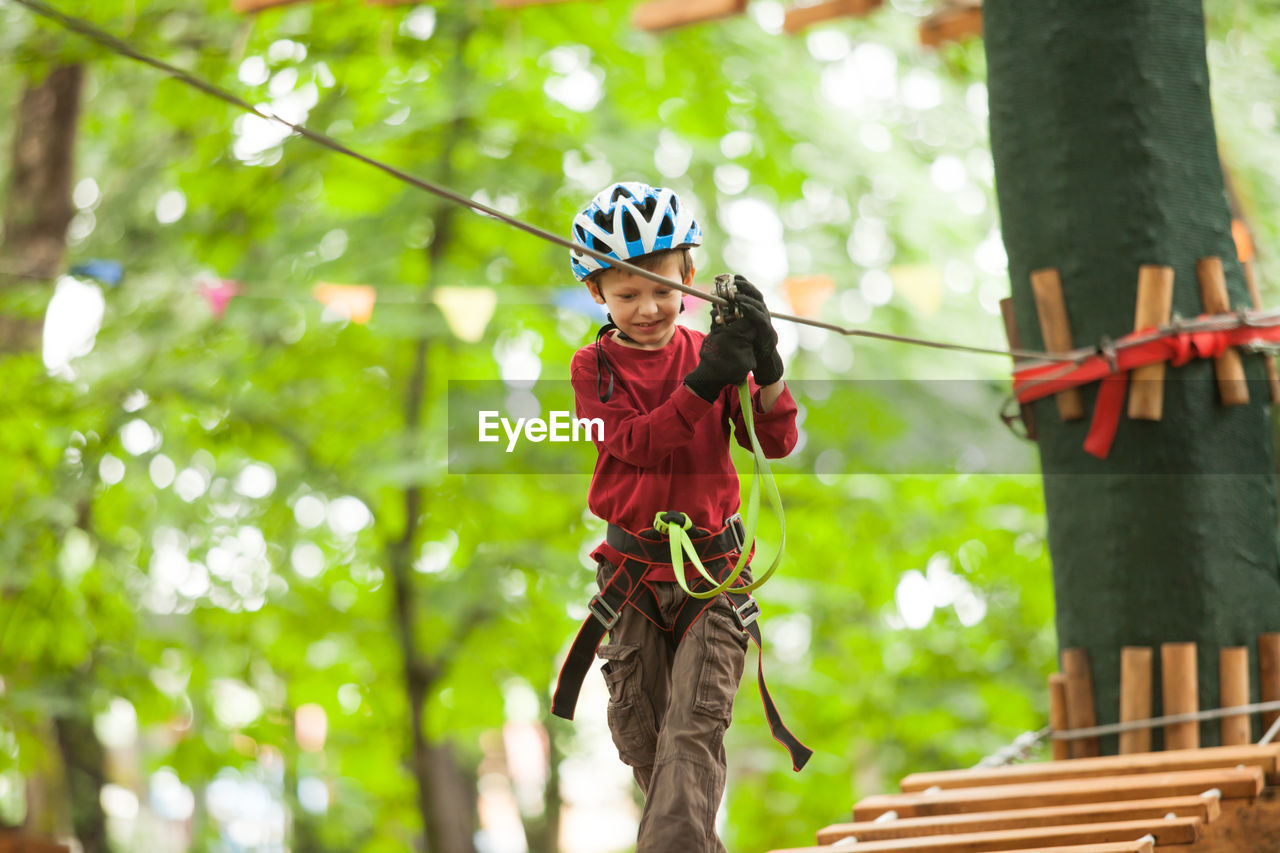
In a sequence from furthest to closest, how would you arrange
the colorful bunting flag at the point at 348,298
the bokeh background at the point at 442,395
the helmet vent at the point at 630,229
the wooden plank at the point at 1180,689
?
the bokeh background at the point at 442,395 → the colorful bunting flag at the point at 348,298 → the wooden plank at the point at 1180,689 → the helmet vent at the point at 630,229

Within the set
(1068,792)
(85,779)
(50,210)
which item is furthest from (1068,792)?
(85,779)

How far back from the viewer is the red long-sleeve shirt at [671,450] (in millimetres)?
2357

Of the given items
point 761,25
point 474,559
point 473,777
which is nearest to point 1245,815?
point 474,559

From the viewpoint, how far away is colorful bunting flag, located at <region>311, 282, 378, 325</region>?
6.39 meters

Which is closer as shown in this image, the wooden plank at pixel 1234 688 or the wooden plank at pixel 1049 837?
the wooden plank at pixel 1049 837

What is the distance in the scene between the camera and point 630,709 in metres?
2.39

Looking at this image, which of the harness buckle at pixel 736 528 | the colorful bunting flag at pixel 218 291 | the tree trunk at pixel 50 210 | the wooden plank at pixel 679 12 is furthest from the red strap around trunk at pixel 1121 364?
the tree trunk at pixel 50 210

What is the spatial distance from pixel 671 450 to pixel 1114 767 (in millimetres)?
1669

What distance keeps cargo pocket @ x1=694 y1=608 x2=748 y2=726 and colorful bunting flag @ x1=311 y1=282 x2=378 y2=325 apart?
444 centimetres

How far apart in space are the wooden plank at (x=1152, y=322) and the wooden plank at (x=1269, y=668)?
27.8 inches

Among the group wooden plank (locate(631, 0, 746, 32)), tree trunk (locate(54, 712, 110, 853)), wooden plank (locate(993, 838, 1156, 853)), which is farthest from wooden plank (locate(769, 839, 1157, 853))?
tree trunk (locate(54, 712, 110, 853))

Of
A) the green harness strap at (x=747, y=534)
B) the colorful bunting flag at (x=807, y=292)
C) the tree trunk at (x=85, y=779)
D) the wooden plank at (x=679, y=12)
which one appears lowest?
the tree trunk at (x=85, y=779)

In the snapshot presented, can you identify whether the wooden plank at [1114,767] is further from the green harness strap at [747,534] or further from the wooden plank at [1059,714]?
the green harness strap at [747,534]

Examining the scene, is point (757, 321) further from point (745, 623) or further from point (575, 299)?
point (575, 299)
